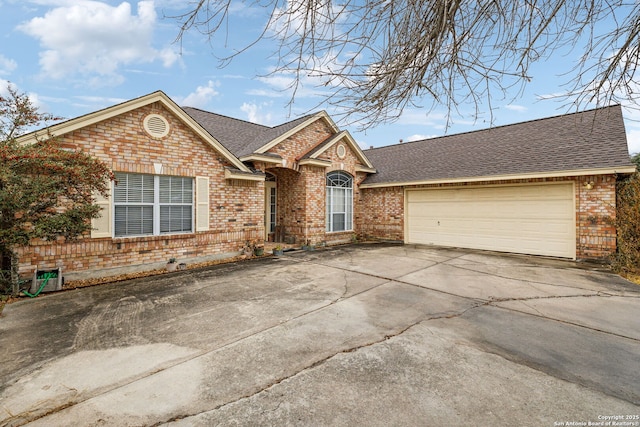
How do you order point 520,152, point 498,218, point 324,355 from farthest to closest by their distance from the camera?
point 520,152, point 498,218, point 324,355

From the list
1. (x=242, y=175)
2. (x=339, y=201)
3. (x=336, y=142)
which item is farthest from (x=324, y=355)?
(x=336, y=142)

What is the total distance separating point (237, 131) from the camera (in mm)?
13000

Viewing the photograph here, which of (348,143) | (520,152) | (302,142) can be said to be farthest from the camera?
(348,143)

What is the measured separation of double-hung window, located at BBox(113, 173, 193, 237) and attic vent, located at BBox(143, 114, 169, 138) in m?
1.14

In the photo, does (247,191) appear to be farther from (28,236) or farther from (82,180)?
(28,236)

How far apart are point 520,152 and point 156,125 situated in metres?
12.6

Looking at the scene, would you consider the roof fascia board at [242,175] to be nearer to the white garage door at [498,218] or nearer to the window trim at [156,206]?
the window trim at [156,206]

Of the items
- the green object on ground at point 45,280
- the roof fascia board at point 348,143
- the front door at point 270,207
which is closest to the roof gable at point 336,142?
the roof fascia board at point 348,143

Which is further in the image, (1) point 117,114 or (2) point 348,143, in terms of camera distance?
(2) point 348,143

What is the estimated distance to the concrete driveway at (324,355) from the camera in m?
2.29

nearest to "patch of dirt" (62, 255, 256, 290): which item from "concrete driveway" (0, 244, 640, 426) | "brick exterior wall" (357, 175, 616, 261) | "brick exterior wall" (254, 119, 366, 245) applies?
"concrete driveway" (0, 244, 640, 426)

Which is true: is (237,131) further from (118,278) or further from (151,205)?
(118,278)

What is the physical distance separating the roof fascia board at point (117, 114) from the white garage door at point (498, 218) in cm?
874

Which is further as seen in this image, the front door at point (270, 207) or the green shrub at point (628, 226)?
the front door at point (270, 207)
